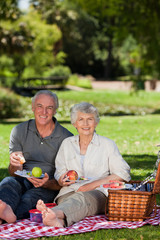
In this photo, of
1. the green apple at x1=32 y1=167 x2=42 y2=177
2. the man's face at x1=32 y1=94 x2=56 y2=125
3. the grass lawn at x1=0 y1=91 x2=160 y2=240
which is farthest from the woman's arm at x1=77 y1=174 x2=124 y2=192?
the man's face at x1=32 y1=94 x2=56 y2=125

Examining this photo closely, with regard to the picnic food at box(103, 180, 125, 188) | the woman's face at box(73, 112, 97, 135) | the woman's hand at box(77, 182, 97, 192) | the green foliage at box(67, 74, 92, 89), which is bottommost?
the woman's hand at box(77, 182, 97, 192)

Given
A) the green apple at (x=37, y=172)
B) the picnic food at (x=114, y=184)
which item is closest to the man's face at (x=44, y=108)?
the green apple at (x=37, y=172)

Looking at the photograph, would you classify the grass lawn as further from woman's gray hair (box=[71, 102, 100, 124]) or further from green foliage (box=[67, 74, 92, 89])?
green foliage (box=[67, 74, 92, 89])

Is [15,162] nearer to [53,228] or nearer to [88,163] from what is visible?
[88,163]

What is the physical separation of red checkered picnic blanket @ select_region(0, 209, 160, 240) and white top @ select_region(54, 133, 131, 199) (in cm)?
46

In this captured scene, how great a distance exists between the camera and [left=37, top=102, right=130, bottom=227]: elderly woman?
459 centimetres

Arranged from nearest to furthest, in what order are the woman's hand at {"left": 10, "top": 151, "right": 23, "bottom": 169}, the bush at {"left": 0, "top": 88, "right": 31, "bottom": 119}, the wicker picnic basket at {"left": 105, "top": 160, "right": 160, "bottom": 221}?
the wicker picnic basket at {"left": 105, "top": 160, "right": 160, "bottom": 221}, the woman's hand at {"left": 10, "top": 151, "right": 23, "bottom": 169}, the bush at {"left": 0, "top": 88, "right": 31, "bottom": 119}

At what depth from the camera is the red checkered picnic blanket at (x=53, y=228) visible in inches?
159

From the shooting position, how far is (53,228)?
415cm

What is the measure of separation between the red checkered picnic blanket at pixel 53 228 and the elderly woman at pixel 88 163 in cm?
15

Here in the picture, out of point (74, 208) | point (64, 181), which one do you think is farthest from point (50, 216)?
point (64, 181)

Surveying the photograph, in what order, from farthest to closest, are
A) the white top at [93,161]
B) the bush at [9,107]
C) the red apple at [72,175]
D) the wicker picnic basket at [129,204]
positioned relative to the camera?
1. the bush at [9,107]
2. the white top at [93,161]
3. the red apple at [72,175]
4. the wicker picnic basket at [129,204]

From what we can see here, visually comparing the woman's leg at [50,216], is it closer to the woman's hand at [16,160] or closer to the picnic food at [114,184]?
the picnic food at [114,184]

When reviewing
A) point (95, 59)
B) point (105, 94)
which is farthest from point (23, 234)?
point (95, 59)
